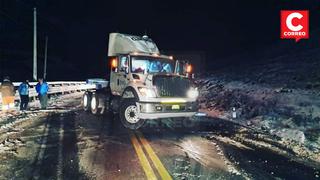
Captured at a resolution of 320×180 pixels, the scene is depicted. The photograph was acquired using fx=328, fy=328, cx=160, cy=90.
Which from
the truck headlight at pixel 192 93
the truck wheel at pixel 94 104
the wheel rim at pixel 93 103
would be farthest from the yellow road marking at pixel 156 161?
the wheel rim at pixel 93 103

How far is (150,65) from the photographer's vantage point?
12.2 meters

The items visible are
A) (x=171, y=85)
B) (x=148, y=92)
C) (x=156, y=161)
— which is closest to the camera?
(x=156, y=161)

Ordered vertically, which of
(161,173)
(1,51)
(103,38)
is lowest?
(161,173)

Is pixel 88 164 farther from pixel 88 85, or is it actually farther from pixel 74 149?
pixel 88 85

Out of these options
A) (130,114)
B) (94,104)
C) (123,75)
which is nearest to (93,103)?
(94,104)

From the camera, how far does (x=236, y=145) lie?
9.27 metres

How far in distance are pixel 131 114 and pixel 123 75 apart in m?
Result: 1.58

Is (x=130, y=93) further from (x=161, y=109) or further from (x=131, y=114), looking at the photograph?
(x=161, y=109)

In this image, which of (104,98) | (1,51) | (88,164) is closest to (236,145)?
(88,164)

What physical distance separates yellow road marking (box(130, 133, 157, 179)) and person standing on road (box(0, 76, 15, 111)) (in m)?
8.54

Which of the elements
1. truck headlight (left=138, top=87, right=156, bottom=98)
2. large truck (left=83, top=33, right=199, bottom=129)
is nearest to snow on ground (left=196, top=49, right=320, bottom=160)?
large truck (left=83, top=33, right=199, bottom=129)

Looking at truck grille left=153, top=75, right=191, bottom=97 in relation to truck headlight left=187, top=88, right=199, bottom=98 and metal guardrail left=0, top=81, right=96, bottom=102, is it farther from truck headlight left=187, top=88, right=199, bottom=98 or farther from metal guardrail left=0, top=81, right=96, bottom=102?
metal guardrail left=0, top=81, right=96, bottom=102

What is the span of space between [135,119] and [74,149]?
3730mm

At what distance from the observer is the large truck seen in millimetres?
11047
